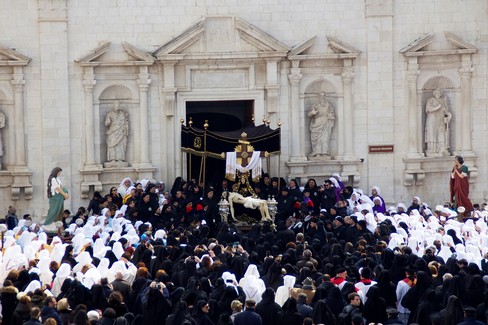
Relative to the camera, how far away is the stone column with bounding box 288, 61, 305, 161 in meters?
43.8

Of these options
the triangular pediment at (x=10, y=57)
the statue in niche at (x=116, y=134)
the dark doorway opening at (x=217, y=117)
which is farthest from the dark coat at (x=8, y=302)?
the dark doorway opening at (x=217, y=117)

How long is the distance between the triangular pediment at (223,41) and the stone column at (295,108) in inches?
27.2

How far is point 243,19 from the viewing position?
143 feet

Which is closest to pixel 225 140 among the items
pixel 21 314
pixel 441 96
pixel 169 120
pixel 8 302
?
pixel 169 120

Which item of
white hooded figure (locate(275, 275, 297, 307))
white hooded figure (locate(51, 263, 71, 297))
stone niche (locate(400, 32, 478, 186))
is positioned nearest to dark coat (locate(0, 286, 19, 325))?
white hooded figure (locate(51, 263, 71, 297))

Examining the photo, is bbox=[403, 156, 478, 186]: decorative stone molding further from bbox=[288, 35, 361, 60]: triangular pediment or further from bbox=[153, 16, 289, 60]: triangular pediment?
bbox=[153, 16, 289, 60]: triangular pediment

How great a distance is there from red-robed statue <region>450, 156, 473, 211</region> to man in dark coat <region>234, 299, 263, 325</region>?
16814mm

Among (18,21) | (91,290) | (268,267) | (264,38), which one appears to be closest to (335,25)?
(264,38)

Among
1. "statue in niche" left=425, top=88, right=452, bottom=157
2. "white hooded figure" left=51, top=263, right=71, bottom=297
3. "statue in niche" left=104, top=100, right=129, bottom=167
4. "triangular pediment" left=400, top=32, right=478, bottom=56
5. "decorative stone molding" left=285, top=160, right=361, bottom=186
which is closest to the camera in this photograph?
"white hooded figure" left=51, top=263, right=71, bottom=297

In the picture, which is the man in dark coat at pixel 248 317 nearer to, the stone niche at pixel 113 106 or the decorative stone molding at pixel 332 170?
the stone niche at pixel 113 106

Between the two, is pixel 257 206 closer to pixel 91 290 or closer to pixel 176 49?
pixel 176 49

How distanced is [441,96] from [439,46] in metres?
1.42

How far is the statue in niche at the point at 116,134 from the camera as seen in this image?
43.3 m

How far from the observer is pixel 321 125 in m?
44.2
